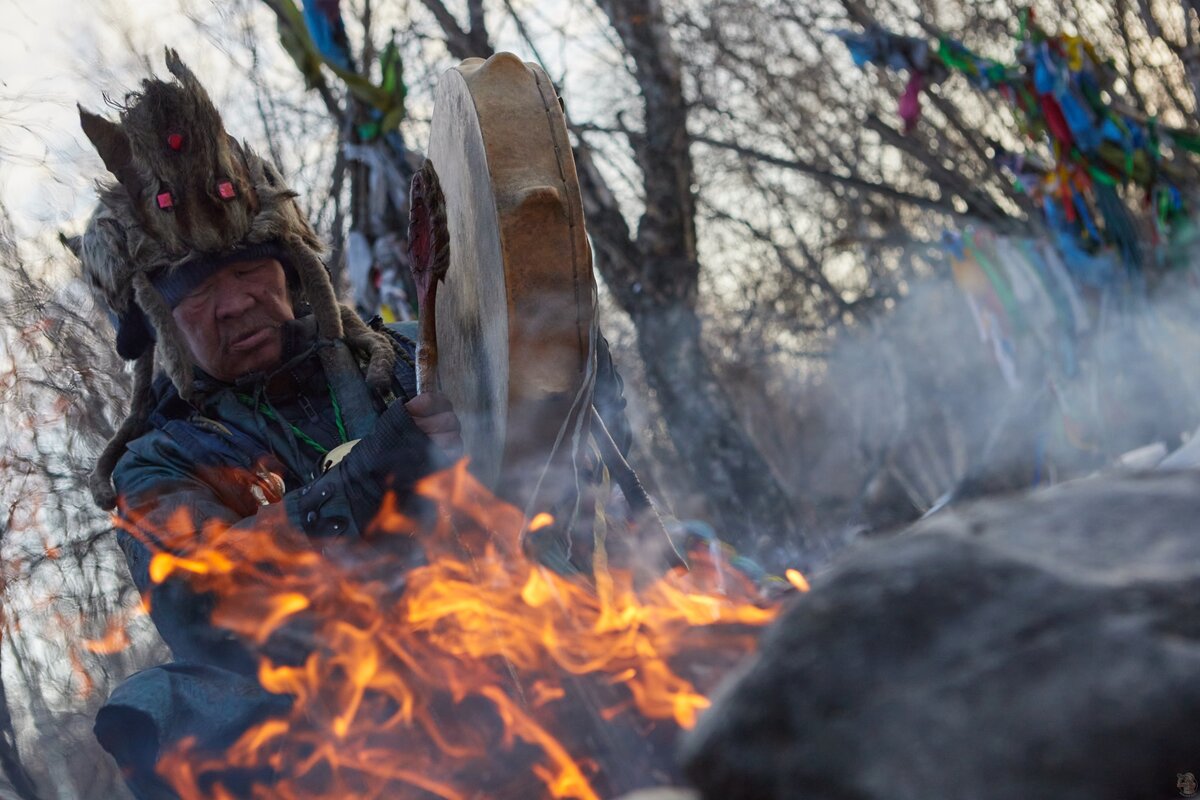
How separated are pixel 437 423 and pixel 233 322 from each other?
110 centimetres

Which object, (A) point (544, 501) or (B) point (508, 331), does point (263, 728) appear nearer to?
(A) point (544, 501)

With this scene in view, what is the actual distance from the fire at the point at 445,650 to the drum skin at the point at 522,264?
0.27 metres

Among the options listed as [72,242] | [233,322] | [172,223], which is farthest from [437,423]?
[72,242]

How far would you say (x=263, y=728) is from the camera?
293 cm

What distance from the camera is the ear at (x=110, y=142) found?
11.0ft

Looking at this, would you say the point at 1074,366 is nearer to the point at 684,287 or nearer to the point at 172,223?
the point at 684,287

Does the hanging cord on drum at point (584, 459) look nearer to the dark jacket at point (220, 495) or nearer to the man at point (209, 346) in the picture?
the dark jacket at point (220, 495)

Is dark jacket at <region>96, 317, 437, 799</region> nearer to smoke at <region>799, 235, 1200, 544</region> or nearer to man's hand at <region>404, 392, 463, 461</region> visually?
man's hand at <region>404, 392, 463, 461</region>

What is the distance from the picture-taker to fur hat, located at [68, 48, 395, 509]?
133 inches

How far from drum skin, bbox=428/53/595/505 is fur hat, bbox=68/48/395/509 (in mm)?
1081

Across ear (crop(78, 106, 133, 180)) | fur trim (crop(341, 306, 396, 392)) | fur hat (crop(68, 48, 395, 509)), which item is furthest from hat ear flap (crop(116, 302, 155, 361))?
fur trim (crop(341, 306, 396, 392))

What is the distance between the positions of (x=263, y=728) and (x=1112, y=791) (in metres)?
2.31

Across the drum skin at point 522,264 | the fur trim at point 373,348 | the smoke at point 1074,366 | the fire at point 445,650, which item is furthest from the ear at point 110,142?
the smoke at point 1074,366

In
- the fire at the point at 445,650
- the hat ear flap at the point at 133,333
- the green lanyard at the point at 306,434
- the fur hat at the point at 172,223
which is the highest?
the fur hat at the point at 172,223
